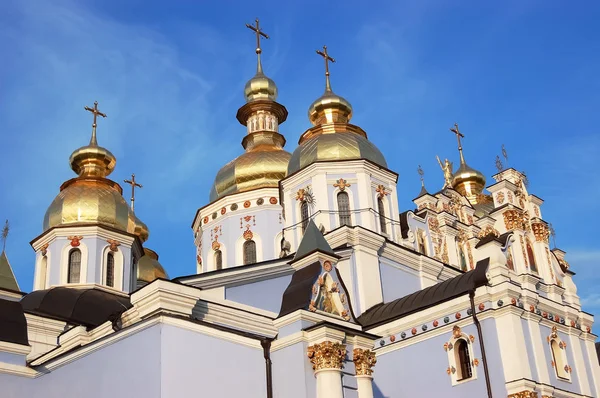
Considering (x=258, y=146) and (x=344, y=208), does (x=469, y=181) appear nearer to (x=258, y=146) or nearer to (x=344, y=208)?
(x=258, y=146)

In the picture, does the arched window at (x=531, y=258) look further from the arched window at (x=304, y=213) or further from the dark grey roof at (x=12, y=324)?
the dark grey roof at (x=12, y=324)

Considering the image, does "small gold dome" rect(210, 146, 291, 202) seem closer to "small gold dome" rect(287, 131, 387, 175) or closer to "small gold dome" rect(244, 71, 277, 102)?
"small gold dome" rect(244, 71, 277, 102)

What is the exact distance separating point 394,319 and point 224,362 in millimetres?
6639

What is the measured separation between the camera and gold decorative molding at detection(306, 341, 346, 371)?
12.4m

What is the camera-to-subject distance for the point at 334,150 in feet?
73.1

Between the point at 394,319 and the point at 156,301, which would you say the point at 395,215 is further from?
the point at 156,301

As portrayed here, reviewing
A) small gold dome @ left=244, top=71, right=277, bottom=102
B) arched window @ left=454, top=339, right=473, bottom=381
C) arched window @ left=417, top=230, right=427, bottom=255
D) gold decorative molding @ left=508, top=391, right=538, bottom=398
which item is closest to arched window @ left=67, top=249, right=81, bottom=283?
arched window @ left=417, top=230, right=427, bottom=255

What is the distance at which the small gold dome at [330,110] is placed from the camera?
2492 cm

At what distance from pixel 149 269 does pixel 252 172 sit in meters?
5.72

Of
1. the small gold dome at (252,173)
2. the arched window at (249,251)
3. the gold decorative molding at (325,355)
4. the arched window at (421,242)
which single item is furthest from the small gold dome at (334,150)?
the gold decorative molding at (325,355)

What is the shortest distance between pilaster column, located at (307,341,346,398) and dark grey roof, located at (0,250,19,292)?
974cm

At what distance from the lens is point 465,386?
666 inches

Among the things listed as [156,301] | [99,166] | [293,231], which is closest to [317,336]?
[156,301]

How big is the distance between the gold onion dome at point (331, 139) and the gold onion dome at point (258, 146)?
2.71 m
